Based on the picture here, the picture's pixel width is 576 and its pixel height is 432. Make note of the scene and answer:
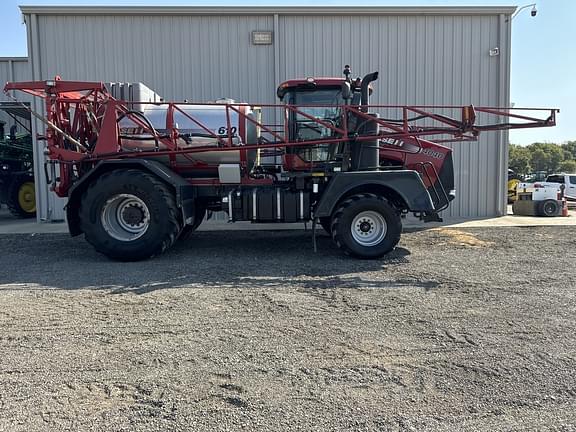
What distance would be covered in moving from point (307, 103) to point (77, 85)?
371cm

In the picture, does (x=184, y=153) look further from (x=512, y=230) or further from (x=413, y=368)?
(x=512, y=230)

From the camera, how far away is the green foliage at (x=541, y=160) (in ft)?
217

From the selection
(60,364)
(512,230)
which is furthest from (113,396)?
(512,230)

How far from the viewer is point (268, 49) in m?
12.5

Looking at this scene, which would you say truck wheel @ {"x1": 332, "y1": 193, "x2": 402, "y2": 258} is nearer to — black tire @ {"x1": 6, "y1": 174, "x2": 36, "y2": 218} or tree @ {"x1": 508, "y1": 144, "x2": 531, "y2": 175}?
black tire @ {"x1": 6, "y1": 174, "x2": 36, "y2": 218}

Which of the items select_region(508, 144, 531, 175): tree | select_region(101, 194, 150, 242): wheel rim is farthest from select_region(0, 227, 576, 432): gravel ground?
select_region(508, 144, 531, 175): tree

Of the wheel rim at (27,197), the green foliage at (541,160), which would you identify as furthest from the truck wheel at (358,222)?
the green foliage at (541,160)

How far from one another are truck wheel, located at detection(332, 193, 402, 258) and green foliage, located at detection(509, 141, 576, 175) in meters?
62.2

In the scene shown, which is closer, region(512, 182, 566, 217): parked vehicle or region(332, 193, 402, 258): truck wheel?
region(332, 193, 402, 258): truck wheel

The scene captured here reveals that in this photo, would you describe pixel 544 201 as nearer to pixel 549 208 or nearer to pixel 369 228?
pixel 549 208

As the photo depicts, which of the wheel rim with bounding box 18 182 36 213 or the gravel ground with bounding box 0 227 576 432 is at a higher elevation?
the wheel rim with bounding box 18 182 36 213

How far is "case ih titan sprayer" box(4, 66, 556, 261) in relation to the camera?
764 centimetres

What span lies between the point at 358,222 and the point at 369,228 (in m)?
0.21

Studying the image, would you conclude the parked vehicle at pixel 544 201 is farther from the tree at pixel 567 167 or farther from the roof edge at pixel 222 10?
the tree at pixel 567 167
